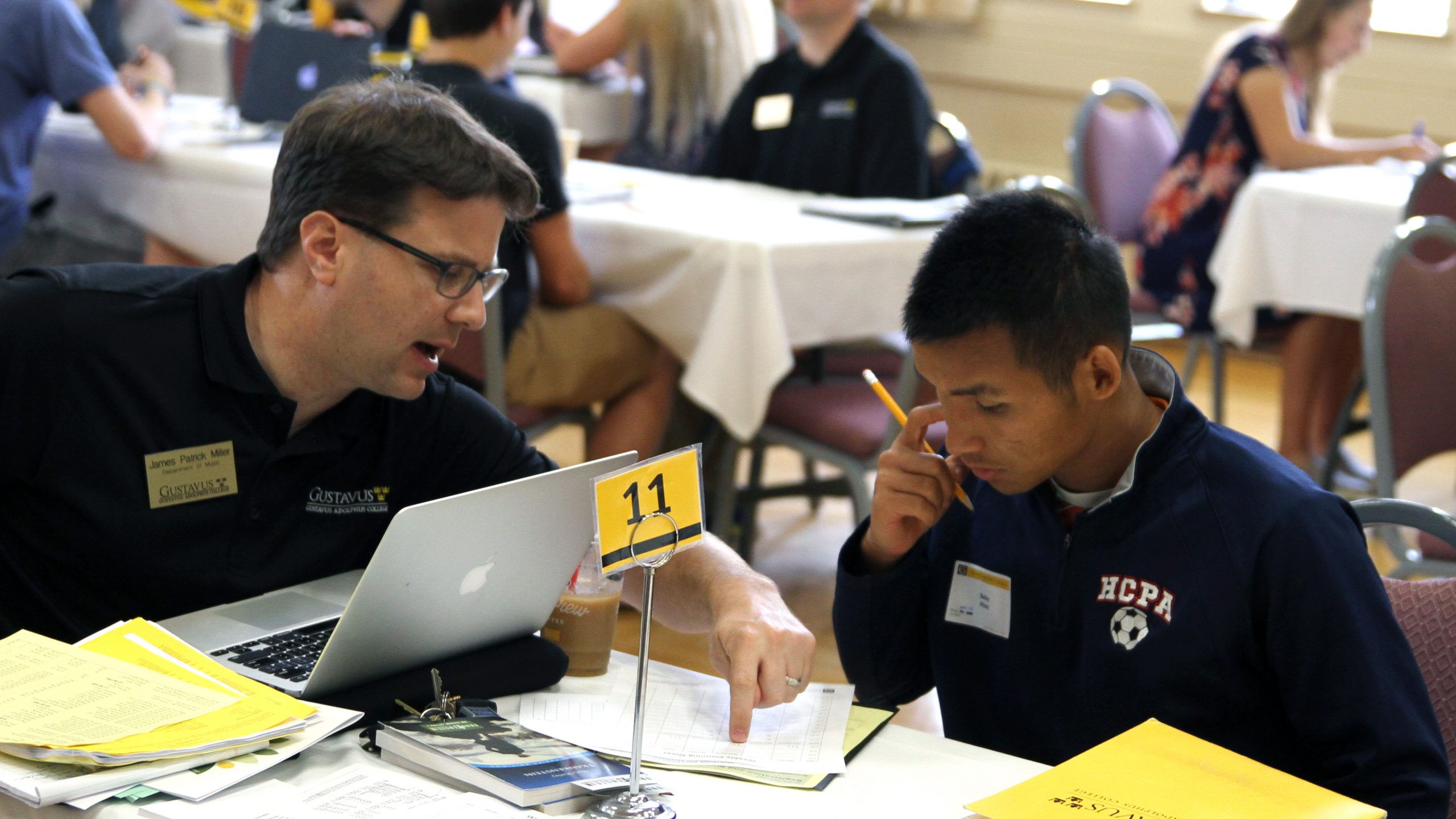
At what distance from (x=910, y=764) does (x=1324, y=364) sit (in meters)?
3.21

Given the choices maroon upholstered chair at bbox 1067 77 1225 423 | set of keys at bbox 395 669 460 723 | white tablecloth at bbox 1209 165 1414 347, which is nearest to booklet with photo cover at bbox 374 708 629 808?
set of keys at bbox 395 669 460 723

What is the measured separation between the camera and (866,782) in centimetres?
112

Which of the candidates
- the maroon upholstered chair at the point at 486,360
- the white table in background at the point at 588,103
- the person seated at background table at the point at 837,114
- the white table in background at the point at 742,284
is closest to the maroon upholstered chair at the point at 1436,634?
the white table in background at the point at 742,284

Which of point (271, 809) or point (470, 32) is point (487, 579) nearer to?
point (271, 809)

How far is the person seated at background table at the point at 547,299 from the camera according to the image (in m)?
2.83

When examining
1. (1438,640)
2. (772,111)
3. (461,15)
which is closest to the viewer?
(1438,640)

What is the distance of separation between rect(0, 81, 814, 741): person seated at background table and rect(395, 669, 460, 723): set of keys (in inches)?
Result: 10.0

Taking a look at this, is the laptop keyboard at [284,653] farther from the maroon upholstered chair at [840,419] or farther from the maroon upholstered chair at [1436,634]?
the maroon upholstered chair at [840,419]

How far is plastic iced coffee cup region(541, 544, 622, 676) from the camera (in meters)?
1.32

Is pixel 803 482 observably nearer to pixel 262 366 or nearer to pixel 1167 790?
pixel 262 366

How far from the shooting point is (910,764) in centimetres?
115

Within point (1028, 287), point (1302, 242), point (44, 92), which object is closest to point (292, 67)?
point (44, 92)

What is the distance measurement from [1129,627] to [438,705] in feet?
1.99

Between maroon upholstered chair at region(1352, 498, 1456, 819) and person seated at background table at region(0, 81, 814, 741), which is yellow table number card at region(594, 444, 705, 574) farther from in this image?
maroon upholstered chair at region(1352, 498, 1456, 819)
